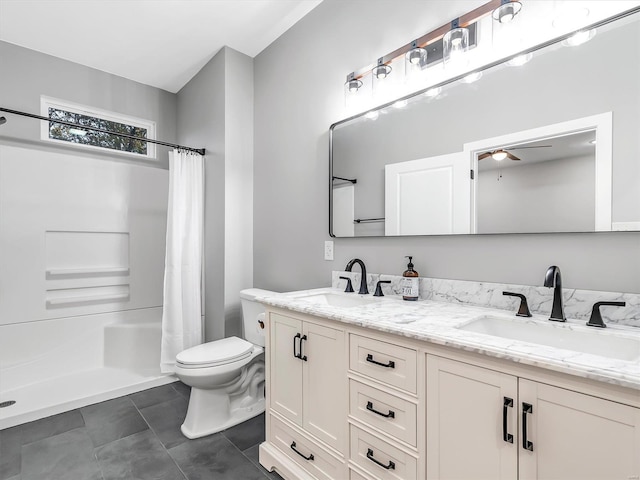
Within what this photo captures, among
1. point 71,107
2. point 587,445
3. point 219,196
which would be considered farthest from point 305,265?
point 71,107

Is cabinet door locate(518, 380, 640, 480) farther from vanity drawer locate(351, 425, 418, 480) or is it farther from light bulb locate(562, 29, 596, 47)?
light bulb locate(562, 29, 596, 47)

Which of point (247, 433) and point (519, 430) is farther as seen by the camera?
point (247, 433)

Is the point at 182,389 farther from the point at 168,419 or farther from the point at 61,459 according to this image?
the point at 61,459

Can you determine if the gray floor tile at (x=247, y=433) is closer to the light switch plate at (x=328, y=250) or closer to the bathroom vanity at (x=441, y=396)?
the bathroom vanity at (x=441, y=396)

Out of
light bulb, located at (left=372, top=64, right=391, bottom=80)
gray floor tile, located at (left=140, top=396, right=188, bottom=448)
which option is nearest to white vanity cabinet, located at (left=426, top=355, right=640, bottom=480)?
light bulb, located at (left=372, top=64, right=391, bottom=80)

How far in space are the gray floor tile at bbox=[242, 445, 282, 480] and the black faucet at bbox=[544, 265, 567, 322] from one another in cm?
143

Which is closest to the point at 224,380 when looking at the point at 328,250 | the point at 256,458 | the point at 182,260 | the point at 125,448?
the point at 256,458

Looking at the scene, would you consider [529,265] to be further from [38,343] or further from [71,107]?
[71,107]

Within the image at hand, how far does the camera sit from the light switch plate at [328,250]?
214 cm

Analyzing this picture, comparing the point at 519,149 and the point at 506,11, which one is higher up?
the point at 506,11

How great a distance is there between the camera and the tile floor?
1.65m

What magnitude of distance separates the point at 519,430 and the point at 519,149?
101 cm

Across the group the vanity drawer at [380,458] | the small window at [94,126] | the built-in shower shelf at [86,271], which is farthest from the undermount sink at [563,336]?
the built-in shower shelf at [86,271]

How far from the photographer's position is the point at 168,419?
2.17m
